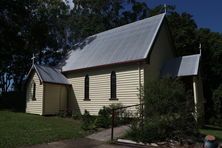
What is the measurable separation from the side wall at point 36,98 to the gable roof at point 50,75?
688 millimetres

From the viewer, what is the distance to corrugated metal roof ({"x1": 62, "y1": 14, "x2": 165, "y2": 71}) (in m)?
21.7

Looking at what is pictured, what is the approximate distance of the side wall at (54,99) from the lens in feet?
82.0

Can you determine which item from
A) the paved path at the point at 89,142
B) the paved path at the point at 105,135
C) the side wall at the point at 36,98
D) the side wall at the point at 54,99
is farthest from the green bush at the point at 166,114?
the side wall at the point at 36,98

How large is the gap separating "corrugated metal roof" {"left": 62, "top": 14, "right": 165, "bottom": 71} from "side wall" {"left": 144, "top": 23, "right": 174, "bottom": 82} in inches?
31.8

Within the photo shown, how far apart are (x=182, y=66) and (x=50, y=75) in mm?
12000

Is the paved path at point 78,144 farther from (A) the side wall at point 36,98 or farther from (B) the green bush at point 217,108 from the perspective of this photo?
(B) the green bush at point 217,108

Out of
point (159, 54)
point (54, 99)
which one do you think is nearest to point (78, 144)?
point (159, 54)

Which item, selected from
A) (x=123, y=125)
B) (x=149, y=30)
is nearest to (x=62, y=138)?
(x=123, y=125)

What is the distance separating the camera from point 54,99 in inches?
1010

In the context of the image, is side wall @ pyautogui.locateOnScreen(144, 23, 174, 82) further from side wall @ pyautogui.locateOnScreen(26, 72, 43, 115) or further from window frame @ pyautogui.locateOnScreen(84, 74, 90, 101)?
side wall @ pyautogui.locateOnScreen(26, 72, 43, 115)

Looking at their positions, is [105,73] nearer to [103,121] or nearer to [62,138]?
[103,121]

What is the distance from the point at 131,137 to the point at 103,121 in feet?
14.1

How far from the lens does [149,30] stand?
75.3 feet

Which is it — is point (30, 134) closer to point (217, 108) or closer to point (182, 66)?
point (182, 66)
